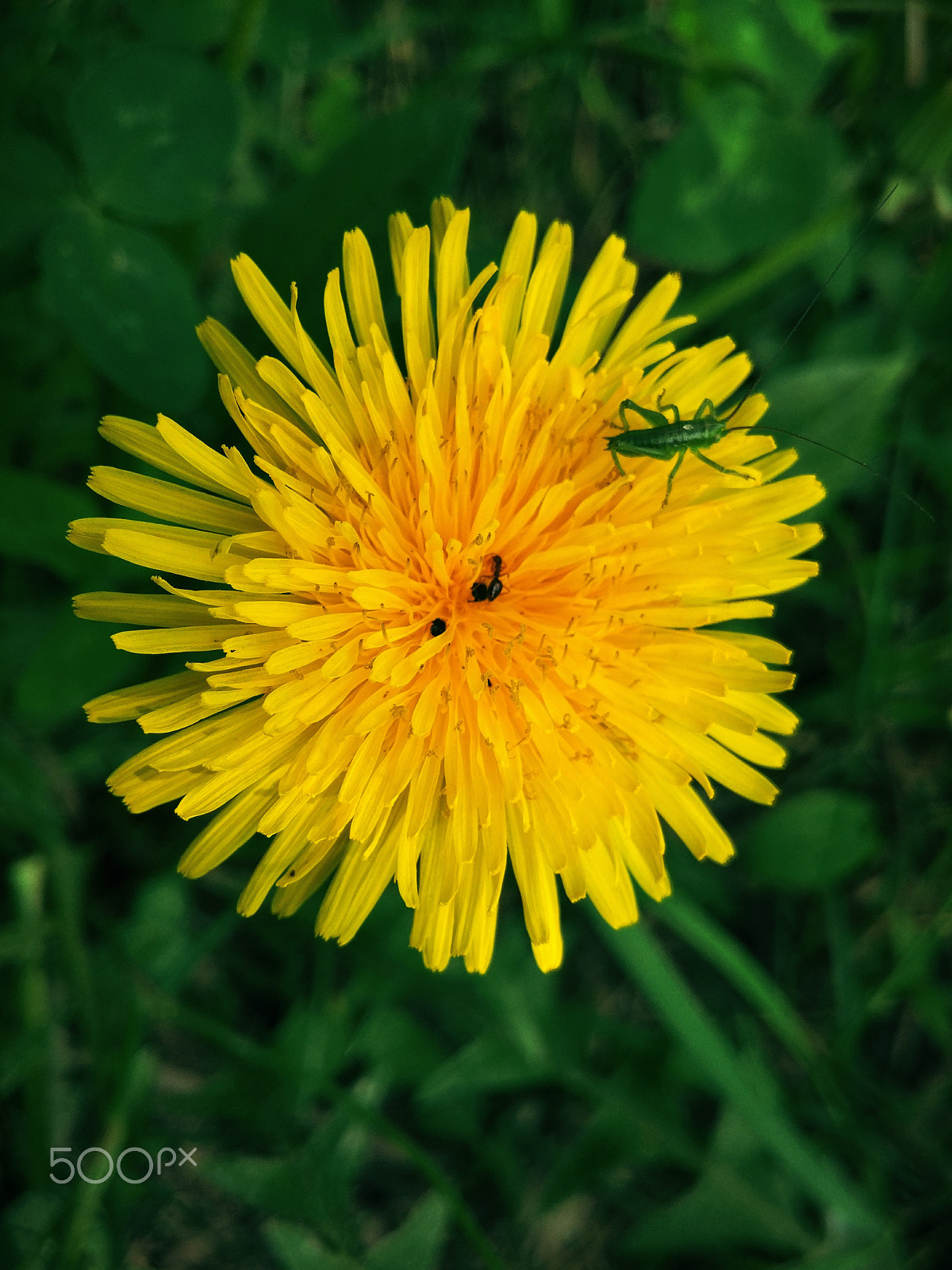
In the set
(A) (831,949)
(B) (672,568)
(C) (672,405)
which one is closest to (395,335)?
(C) (672,405)

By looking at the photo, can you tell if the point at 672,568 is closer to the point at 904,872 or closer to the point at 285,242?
the point at 285,242

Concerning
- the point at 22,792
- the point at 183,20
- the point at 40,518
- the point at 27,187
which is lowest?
the point at 22,792

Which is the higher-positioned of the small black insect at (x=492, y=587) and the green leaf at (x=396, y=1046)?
the small black insect at (x=492, y=587)

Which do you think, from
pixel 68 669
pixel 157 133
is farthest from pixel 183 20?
pixel 68 669

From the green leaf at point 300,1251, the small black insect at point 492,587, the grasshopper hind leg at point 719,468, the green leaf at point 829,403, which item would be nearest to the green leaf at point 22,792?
the green leaf at point 300,1251

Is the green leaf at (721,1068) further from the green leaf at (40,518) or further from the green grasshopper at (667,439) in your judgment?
the green leaf at (40,518)

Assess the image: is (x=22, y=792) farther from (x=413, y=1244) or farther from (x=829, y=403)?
(x=829, y=403)

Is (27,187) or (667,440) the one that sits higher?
(27,187)

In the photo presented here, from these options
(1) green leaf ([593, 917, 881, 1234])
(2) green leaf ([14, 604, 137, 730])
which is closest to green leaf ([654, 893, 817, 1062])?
(1) green leaf ([593, 917, 881, 1234])
